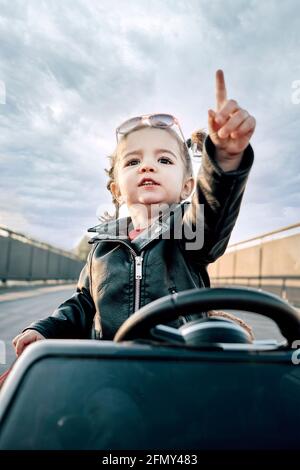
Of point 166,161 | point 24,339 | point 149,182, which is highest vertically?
point 166,161

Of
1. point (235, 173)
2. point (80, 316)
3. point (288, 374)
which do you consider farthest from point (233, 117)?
point (80, 316)

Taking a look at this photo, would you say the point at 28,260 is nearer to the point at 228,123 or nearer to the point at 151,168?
the point at 151,168

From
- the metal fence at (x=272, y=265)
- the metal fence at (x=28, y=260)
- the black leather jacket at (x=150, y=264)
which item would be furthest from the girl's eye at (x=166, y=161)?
the metal fence at (x=28, y=260)

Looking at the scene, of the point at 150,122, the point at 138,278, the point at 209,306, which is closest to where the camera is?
the point at 209,306

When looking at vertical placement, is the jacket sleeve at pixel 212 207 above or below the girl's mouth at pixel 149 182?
below

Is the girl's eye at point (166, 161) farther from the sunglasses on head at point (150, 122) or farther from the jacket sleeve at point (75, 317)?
the jacket sleeve at point (75, 317)

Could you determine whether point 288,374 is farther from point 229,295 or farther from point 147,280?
point 147,280

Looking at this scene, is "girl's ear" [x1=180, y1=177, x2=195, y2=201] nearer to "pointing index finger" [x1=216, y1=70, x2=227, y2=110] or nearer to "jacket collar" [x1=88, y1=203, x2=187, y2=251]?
"jacket collar" [x1=88, y1=203, x2=187, y2=251]

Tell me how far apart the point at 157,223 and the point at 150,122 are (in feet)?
1.97

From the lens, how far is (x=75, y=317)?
202 centimetres

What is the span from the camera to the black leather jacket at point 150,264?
5.18ft

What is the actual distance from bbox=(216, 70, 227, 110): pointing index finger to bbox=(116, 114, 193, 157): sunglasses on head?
2.99 feet

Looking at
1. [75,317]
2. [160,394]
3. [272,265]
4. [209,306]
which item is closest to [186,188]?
[75,317]

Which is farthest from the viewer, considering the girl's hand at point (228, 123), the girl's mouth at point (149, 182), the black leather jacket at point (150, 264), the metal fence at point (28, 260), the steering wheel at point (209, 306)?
the metal fence at point (28, 260)
